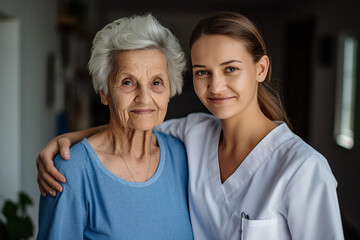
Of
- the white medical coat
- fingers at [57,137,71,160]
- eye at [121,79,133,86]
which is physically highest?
eye at [121,79,133,86]

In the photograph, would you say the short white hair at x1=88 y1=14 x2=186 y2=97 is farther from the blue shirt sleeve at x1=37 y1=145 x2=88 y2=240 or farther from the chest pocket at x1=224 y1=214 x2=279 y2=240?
the chest pocket at x1=224 y1=214 x2=279 y2=240

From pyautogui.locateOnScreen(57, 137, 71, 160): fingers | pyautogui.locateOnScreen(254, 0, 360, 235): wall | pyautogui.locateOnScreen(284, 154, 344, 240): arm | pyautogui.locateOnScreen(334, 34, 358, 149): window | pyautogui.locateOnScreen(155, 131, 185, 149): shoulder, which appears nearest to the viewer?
pyautogui.locateOnScreen(284, 154, 344, 240): arm

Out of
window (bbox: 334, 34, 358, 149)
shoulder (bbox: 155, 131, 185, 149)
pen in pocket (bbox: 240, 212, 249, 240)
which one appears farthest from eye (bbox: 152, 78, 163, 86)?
window (bbox: 334, 34, 358, 149)

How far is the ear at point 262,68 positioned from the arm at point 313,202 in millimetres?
379

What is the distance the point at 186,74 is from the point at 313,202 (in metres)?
0.79

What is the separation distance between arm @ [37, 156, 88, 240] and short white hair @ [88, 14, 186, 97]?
1.11ft

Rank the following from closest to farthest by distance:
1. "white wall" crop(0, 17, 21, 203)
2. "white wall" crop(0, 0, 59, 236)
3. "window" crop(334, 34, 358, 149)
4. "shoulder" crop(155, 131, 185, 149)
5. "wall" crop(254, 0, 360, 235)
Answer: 1. "shoulder" crop(155, 131, 185, 149)
2. "white wall" crop(0, 17, 21, 203)
3. "white wall" crop(0, 0, 59, 236)
4. "wall" crop(254, 0, 360, 235)
5. "window" crop(334, 34, 358, 149)

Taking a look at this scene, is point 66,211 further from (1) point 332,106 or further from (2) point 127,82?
(1) point 332,106

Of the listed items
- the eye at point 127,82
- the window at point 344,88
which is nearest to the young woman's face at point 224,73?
the eye at point 127,82

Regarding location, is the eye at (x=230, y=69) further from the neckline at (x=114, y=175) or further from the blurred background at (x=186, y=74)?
the neckline at (x=114, y=175)

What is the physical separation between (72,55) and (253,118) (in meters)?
3.57

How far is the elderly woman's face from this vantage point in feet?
3.95

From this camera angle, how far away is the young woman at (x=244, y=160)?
1092mm

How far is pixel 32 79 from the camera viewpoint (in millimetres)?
2787
